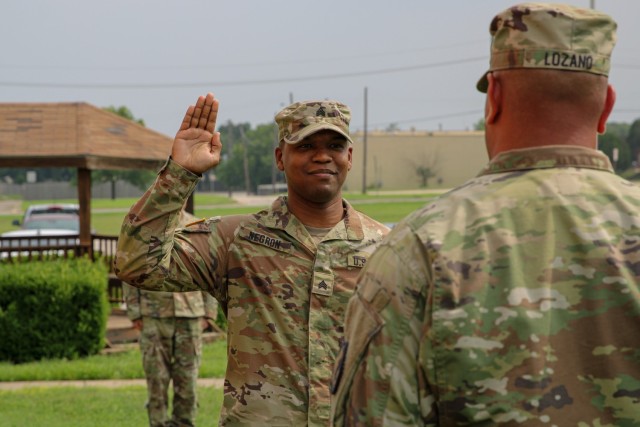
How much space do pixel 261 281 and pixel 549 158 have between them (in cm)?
195

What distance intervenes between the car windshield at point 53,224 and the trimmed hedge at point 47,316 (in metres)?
9.89

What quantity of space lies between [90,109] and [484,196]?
641 inches

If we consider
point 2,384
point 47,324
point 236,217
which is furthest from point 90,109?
point 236,217

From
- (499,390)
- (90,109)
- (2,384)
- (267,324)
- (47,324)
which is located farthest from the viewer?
(90,109)

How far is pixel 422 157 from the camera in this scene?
95.4 metres

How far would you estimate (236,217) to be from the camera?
165 inches

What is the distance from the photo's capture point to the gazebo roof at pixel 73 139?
15.4 meters

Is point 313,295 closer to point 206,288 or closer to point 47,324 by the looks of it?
point 206,288

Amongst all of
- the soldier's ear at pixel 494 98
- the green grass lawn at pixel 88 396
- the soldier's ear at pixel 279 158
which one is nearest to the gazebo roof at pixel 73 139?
the green grass lawn at pixel 88 396

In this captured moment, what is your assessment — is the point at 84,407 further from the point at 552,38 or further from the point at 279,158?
the point at 552,38

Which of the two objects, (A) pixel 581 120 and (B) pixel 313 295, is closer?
(A) pixel 581 120

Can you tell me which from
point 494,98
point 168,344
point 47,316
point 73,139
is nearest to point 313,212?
point 494,98

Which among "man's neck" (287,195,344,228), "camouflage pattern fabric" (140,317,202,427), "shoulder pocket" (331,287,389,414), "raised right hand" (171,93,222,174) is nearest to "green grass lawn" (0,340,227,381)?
"camouflage pattern fabric" (140,317,202,427)

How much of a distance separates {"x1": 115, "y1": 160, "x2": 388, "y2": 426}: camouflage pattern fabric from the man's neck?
51 millimetres
